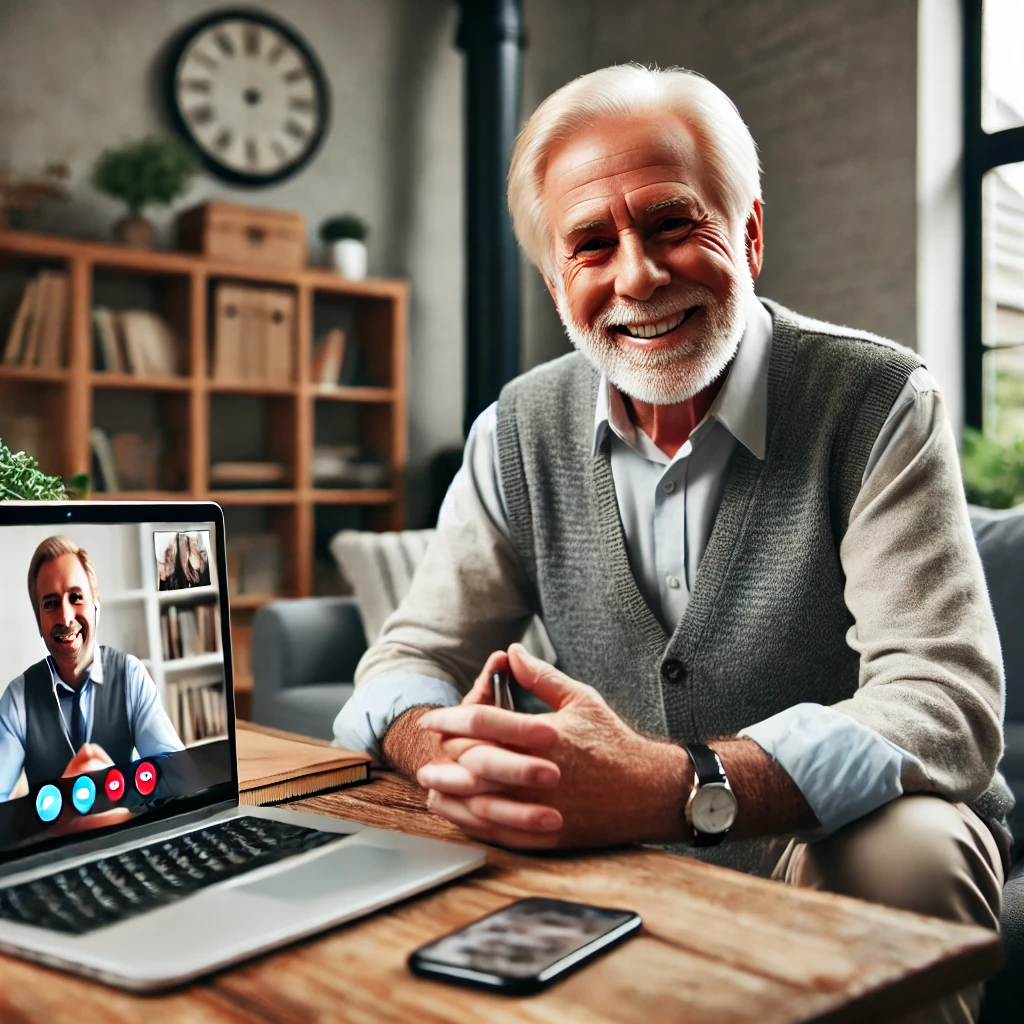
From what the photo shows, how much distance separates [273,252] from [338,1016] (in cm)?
351

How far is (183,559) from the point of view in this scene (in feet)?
2.79

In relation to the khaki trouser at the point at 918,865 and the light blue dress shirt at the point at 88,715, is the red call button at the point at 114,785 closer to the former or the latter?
the light blue dress shirt at the point at 88,715

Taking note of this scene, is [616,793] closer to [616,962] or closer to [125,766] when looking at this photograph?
[616,962]

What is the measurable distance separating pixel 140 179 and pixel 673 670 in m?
2.92

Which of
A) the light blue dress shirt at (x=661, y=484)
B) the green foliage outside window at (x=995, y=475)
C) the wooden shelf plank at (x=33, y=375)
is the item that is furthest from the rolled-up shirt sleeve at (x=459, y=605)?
the wooden shelf plank at (x=33, y=375)

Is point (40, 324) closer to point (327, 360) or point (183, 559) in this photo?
point (327, 360)

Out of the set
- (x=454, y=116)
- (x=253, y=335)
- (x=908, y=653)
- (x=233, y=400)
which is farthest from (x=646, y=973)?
(x=454, y=116)

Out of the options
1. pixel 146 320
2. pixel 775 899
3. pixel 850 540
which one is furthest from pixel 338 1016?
pixel 146 320

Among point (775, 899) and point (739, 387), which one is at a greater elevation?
point (739, 387)

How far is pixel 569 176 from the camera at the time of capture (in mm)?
1301

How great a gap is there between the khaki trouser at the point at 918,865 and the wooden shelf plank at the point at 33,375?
3054 mm

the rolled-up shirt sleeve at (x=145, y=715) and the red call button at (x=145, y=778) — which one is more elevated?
the rolled-up shirt sleeve at (x=145, y=715)

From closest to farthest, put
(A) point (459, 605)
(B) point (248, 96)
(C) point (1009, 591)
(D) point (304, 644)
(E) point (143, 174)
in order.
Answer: (A) point (459, 605) < (C) point (1009, 591) < (D) point (304, 644) < (E) point (143, 174) < (B) point (248, 96)

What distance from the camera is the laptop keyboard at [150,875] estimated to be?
2.10 feet
